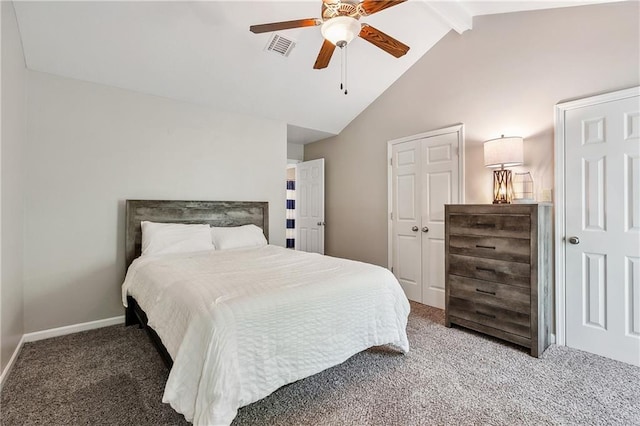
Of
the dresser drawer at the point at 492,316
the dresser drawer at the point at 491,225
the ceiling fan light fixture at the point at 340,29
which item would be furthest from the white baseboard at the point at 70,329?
the dresser drawer at the point at 491,225

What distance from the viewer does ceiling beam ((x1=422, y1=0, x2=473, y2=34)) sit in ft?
9.35

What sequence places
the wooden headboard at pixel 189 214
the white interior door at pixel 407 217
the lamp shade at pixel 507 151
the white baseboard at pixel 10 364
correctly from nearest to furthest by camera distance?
the white baseboard at pixel 10 364 < the lamp shade at pixel 507 151 < the wooden headboard at pixel 189 214 < the white interior door at pixel 407 217

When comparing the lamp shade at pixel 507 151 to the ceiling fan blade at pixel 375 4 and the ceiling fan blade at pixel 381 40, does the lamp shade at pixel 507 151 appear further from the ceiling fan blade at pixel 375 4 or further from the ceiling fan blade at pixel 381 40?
the ceiling fan blade at pixel 375 4

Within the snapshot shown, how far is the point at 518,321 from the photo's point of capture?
2432 mm

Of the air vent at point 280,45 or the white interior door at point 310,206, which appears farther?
the white interior door at point 310,206

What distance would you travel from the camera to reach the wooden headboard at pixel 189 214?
2.99 meters

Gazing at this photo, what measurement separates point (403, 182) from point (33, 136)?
12.4ft

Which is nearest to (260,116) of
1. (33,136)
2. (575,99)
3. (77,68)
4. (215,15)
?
(215,15)

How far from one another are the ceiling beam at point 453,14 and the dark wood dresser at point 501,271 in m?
1.88

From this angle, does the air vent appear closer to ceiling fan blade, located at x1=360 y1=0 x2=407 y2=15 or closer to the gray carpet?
ceiling fan blade, located at x1=360 y1=0 x2=407 y2=15

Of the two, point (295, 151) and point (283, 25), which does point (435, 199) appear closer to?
point (283, 25)

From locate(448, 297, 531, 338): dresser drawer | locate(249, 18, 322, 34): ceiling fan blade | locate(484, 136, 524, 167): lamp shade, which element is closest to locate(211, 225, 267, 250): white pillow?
locate(249, 18, 322, 34): ceiling fan blade

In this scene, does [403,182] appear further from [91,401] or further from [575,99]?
[91,401]

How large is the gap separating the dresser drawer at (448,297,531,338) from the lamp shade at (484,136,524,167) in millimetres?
1271
